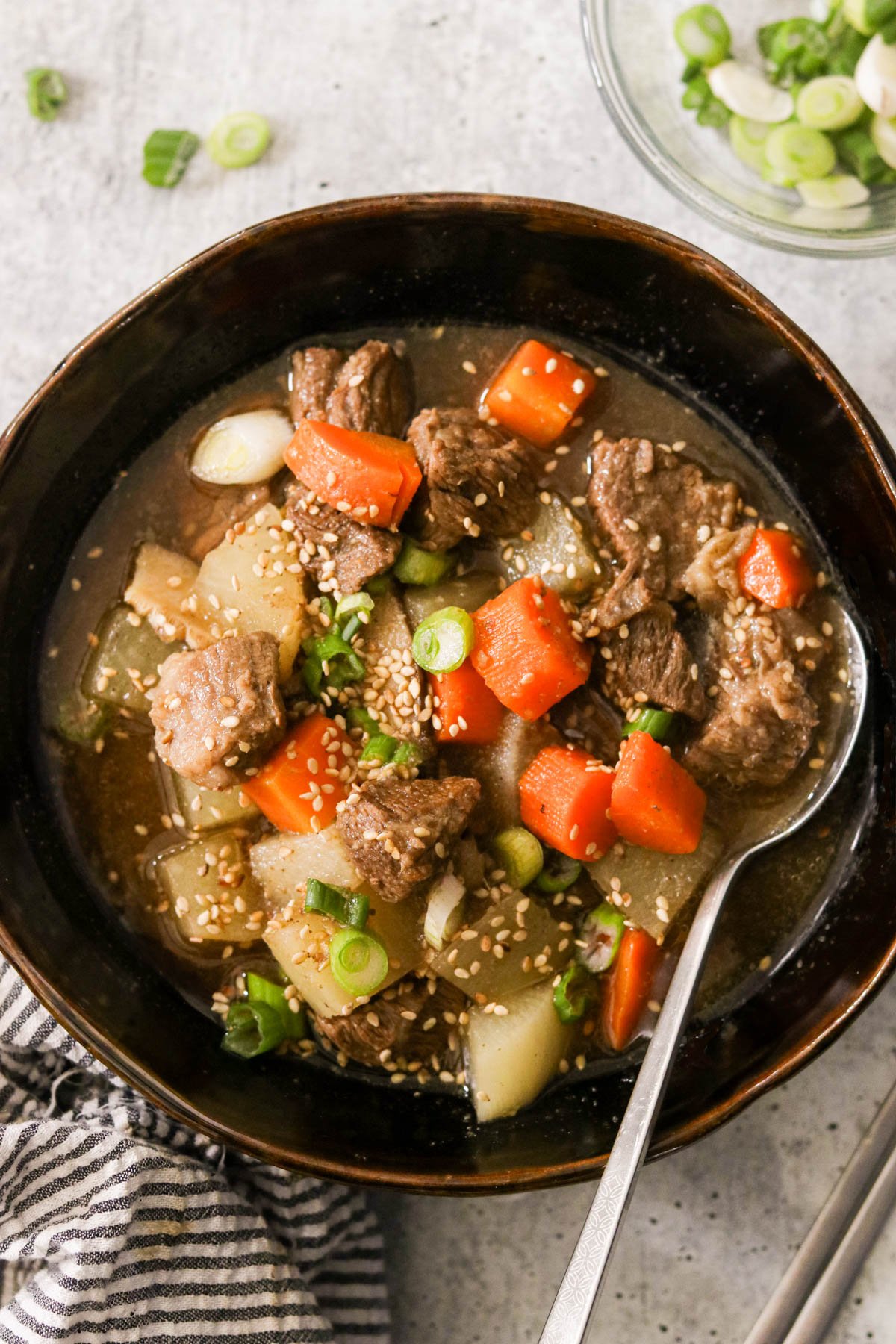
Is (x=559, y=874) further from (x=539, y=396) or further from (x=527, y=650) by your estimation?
(x=539, y=396)

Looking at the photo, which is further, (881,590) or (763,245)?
(763,245)

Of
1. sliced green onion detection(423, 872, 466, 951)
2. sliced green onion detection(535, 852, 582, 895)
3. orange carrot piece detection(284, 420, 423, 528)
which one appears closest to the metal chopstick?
sliced green onion detection(535, 852, 582, 895)

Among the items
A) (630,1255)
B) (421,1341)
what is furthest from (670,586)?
(421,1341)

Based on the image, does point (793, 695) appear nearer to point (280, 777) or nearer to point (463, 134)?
point (280, 777)

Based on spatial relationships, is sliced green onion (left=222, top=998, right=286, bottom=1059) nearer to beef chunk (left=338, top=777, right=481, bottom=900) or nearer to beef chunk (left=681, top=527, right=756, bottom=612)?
beef chunk (left=338, top=777, right=481, bottom=900)

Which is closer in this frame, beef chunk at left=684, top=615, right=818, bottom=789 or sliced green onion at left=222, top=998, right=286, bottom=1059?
beef chunk at left=684, top=615, right=818, bottom=789

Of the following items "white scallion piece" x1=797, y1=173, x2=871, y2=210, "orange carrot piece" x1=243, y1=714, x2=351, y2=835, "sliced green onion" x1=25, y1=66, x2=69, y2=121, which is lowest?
"orange carrot piece" x1=243, y1=714, x2=351, y2=835

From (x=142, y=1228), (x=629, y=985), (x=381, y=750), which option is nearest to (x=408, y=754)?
(x=381, y=750)
